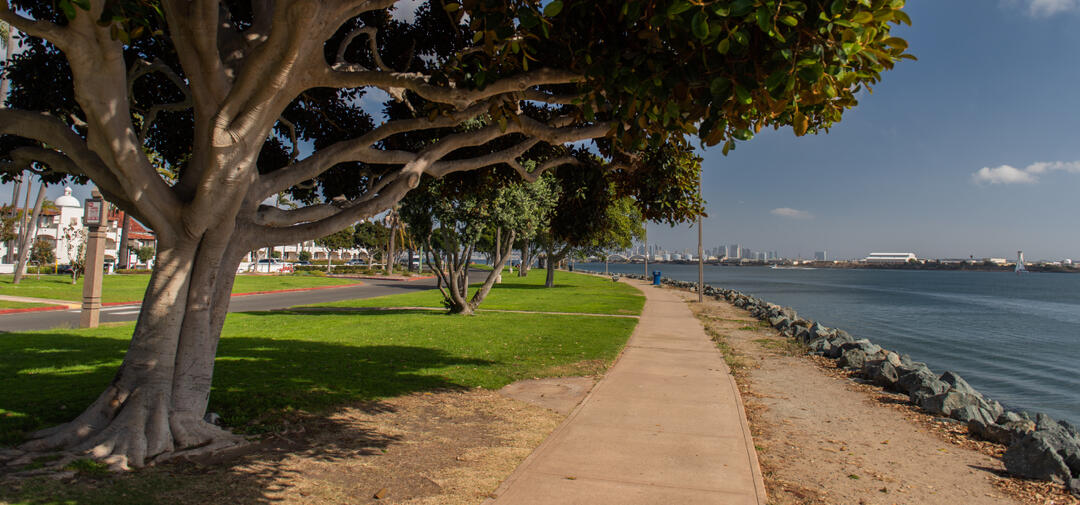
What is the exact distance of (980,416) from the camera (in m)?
7.17

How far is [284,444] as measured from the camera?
5660 mm

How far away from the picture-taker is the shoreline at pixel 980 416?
539 centimetres

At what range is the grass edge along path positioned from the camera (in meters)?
6.96

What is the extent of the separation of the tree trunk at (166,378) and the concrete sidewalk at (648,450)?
2.97m

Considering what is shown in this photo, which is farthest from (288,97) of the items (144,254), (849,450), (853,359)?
(144,254)

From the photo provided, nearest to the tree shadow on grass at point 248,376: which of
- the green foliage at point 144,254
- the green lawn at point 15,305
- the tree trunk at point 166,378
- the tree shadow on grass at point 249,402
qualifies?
the tree shadow on grass at point 249,402

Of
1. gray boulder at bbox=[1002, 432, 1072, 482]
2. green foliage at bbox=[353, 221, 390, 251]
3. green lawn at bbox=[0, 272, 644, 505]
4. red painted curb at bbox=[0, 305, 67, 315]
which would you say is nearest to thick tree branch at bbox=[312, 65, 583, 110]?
green lawn at bbox=[0, 272, 644, 505]

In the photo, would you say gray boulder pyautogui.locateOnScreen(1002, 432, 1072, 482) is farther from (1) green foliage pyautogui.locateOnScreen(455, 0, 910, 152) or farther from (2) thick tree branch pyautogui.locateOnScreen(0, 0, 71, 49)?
(2) thick tree branch pyautogui.locateOnScreen(0, 0, 71, 49)

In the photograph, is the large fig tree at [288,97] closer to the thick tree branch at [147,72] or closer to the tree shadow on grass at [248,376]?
the thick tree branch at [147,72]

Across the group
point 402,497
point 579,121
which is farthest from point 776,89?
point 402,497

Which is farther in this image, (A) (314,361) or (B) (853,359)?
(B) (853,359)

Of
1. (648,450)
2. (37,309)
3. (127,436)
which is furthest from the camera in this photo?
(37,309)

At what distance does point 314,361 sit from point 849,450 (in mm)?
8104

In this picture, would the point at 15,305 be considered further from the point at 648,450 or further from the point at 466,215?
the point at 648,450
